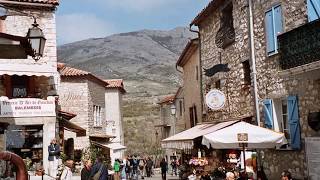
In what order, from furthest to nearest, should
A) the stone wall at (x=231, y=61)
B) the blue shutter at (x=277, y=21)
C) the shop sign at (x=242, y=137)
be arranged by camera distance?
the stone wall at (x=231, y=61) → the blue shutter at (x=277, y=21) → the shop sign at (x=242, y=137)

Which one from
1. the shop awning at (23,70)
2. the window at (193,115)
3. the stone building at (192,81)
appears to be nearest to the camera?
the shop awning at (23,70)

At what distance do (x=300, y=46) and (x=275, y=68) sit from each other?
329cm

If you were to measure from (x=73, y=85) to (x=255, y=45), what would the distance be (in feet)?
70.7

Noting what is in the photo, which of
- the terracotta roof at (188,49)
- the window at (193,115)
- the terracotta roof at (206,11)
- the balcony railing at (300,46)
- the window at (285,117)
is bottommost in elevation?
the window at (285,117)

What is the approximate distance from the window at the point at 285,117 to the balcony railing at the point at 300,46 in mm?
1989

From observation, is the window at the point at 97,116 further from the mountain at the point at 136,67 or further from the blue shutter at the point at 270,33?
the blue shutter at the point at 270,33

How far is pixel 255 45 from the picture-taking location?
52.5ft

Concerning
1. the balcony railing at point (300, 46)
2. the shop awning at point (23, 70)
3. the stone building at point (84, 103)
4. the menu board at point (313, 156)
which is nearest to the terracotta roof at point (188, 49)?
the stone building at point (84, 103)

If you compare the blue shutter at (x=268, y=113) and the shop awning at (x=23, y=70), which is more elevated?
the shop awning at (x=23, y=70)

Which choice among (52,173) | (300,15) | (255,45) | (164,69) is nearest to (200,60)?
(255,45)

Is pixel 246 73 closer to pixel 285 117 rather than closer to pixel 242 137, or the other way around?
pixel 285 117

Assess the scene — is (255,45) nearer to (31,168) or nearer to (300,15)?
(300,15)

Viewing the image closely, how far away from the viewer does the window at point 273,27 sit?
1426cm

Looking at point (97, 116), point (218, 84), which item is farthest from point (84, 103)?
point (218, 84)
